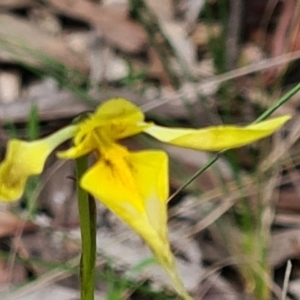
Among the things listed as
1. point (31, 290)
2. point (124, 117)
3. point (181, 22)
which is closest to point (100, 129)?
point (124, 117)

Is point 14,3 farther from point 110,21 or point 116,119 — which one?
point 116,119

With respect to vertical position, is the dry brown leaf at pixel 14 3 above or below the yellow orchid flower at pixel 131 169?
above

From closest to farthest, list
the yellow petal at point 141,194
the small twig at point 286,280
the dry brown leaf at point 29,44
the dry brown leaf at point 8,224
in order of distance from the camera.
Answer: the yellow petal at point 141,194 → the small twig at point 286,280 → the dry brown leaf at point 8,224 → the dry brown leaf at point 29,44

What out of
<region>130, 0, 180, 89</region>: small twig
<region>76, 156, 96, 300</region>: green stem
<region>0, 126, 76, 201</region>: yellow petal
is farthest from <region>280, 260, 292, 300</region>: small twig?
<region>0, 126, 76, 201</region>: yellow petal

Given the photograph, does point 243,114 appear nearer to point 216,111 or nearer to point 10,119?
point 216,111

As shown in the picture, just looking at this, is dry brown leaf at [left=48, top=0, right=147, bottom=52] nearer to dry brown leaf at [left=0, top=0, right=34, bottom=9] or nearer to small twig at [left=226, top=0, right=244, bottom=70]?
dry brown leaf at [left=0, top=0, right=34, bottom=9]

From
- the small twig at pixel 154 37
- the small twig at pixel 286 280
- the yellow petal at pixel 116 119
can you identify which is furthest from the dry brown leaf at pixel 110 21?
the yellow petal at pixel 116 119

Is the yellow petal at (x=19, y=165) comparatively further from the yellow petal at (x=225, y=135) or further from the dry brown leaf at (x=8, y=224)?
the dry brown leaf at (x=8, y=224)

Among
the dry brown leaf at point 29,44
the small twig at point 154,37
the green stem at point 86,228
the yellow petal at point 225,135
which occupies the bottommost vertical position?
the green stem at point 86,228
